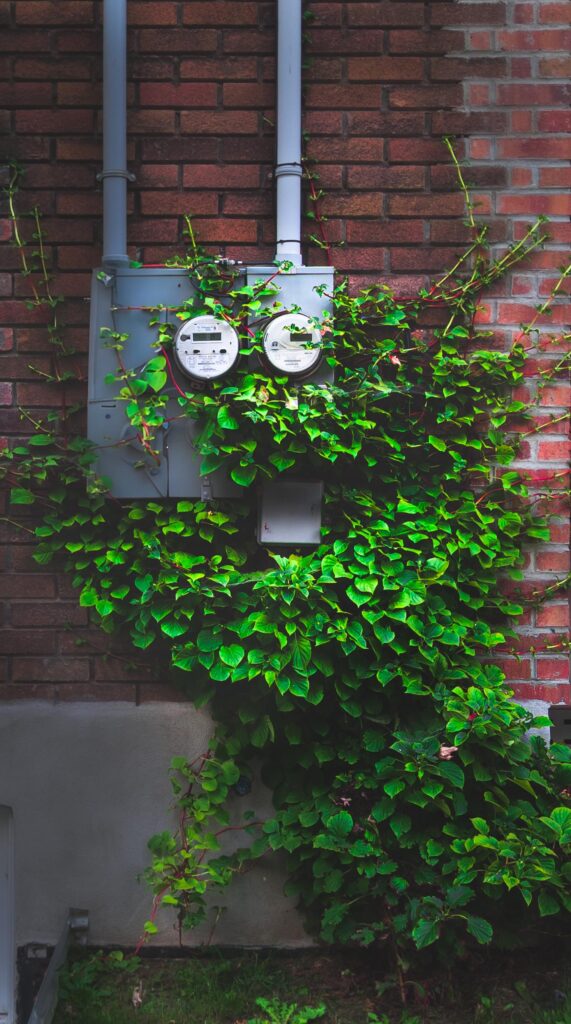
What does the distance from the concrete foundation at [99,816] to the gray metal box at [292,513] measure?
25.3 inches

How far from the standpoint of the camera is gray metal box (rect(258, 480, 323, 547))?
8.07ft

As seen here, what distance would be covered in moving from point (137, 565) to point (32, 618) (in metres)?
0.45

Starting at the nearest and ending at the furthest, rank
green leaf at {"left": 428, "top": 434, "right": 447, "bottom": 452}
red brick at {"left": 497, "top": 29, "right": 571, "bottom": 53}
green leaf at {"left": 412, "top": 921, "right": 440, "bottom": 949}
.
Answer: green leaf at {"left": 412, "top": 921, "right": 440, "bottom": 949} → green leaf at {"left": 428, "top": 434, "right": 447, "bottom": 452} → red brick at {"left": 497, "top": 29, "right": 571, "bottom": 53}

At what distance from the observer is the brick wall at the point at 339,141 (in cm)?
258

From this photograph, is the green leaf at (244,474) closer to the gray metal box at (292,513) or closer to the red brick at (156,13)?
the gray metal box at (292,513)

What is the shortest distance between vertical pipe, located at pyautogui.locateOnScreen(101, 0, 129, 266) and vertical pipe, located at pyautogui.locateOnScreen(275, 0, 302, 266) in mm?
472

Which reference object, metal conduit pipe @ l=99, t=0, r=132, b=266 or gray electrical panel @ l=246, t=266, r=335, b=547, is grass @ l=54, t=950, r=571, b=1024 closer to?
gray electrical panel @ l=246, t=266, r=335, b=547

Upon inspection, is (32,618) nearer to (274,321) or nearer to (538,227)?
(274,321)

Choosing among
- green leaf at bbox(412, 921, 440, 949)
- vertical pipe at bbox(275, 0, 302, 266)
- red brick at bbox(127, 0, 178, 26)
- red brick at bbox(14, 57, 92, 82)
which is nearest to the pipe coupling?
vertical pipe at bbox(275, 0, 302, 266)

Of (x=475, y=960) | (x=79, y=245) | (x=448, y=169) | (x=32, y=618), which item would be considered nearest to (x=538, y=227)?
(x=448, y=169)

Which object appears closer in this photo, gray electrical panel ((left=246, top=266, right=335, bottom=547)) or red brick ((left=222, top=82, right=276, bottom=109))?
gray electrical panel ((left=246, top=266, right=335, bottom=547))

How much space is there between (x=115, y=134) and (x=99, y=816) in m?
2.12

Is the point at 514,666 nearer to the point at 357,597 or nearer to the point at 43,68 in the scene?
the point at 357,597

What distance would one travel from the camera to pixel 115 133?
250 centimetres
